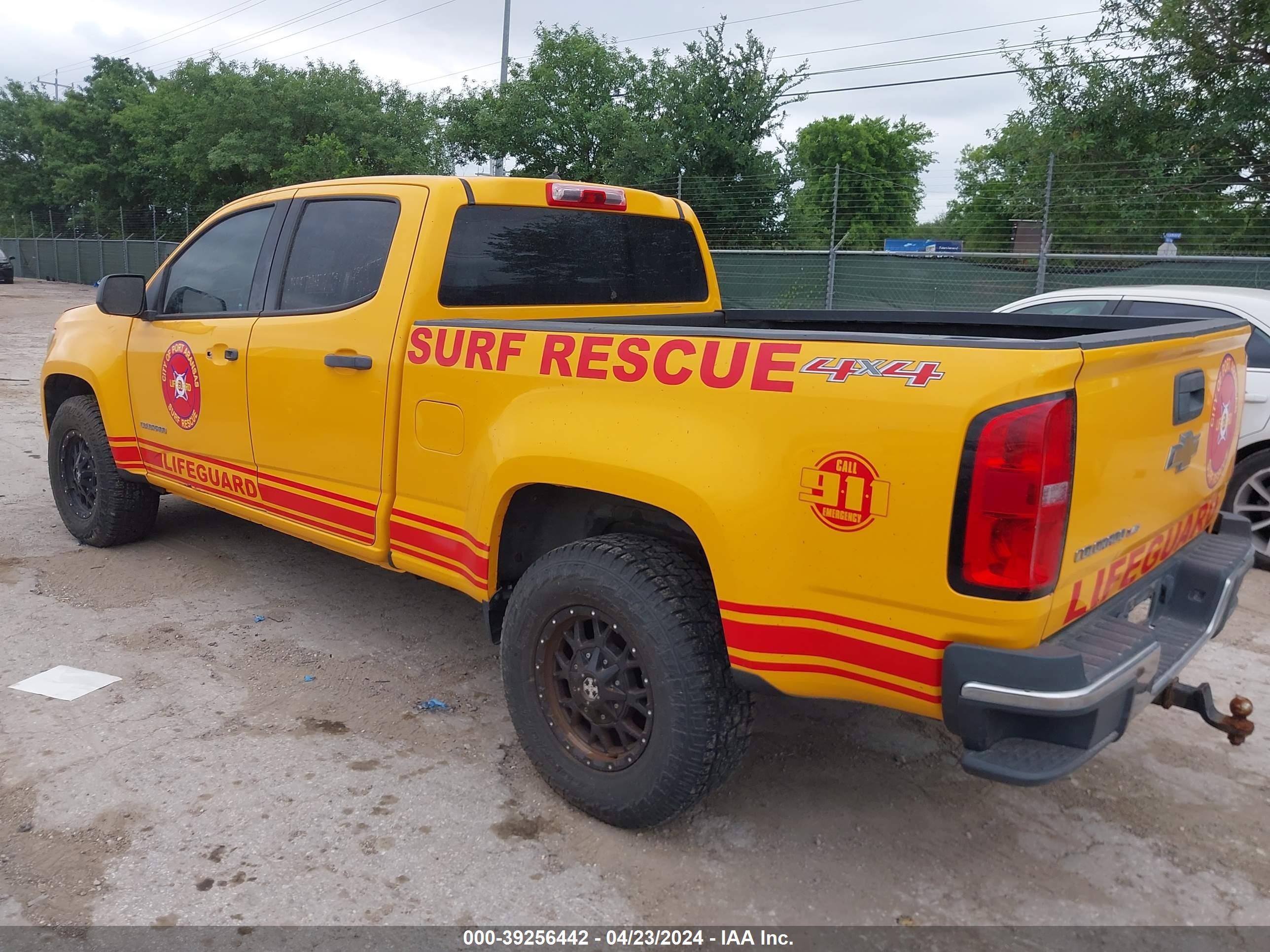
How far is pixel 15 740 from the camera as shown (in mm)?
3445

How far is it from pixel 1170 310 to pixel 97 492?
612 centimetres

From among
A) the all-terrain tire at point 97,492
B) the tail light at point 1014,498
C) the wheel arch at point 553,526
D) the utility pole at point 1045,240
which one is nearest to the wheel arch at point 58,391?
the all-terrain tire at point 97,492

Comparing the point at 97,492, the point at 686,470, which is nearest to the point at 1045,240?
the point at 97,492

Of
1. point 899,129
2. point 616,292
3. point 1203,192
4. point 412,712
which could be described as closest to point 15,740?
point 412,712

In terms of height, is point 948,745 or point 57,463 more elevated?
point 57,463

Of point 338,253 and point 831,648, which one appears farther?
point 338,253

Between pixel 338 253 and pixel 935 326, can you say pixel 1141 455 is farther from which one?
pixel 338 253

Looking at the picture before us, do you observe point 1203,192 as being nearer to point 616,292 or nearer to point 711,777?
point 616,292

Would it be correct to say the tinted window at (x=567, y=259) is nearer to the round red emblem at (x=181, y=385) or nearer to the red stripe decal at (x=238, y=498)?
the red stripe decal at (x=238, y=498)

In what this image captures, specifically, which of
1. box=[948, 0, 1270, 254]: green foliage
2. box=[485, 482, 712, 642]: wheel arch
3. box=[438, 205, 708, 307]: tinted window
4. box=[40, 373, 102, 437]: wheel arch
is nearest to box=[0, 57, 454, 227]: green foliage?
box=[948, 0, 1270, 254]: green foliage

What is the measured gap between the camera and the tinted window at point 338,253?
3.78 metres

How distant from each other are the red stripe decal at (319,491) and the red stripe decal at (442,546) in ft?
0.51

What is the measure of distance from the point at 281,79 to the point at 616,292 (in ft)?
93.8

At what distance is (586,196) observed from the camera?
4.12 meters
